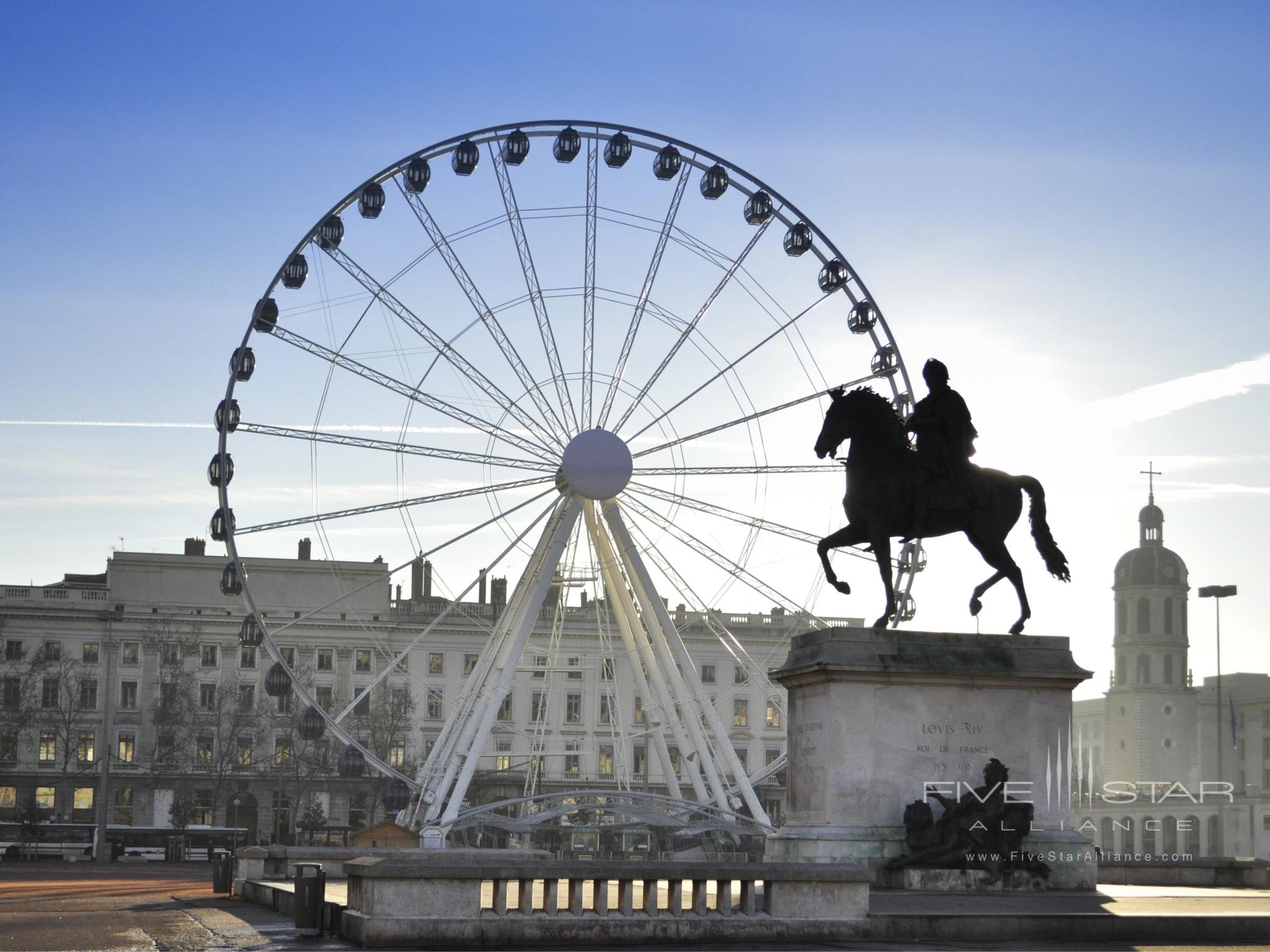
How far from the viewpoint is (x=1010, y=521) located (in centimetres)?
2444

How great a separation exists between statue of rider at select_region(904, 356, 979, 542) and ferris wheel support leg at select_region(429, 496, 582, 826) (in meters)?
22.9

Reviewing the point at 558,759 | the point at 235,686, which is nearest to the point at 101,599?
the point at 235,686

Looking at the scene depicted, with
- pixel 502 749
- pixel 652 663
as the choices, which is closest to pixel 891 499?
pixel 652 663

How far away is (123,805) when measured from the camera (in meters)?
112

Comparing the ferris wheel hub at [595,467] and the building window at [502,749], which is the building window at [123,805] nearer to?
the building window at [502,749]

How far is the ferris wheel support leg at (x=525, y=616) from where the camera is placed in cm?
4641

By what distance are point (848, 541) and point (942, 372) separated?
2440 mm

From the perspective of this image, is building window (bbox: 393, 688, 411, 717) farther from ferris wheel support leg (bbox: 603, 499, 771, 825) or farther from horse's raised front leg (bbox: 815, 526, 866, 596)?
horse's raised front leg (bbox: 815, 526, 866, 596)

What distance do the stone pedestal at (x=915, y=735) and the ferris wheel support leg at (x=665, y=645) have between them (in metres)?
23.1

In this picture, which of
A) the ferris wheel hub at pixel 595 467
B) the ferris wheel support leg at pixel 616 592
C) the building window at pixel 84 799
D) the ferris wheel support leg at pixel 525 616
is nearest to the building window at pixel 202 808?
the building window at pixel 84 799

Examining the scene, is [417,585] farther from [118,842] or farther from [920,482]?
[920,482]

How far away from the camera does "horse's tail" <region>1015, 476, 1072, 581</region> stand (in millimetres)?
24672

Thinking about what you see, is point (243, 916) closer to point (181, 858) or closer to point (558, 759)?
point (181, 858)

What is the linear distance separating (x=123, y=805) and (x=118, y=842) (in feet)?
54.9
